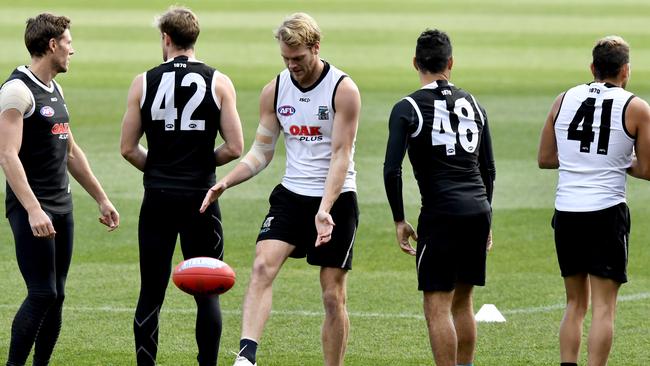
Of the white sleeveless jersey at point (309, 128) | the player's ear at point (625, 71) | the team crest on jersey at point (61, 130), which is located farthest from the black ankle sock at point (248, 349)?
the player's ear at point (625, 71)

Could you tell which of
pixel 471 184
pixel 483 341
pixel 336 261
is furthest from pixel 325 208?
pixel 483 341

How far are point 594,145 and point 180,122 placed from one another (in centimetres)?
247

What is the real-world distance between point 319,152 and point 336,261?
0.66 metres

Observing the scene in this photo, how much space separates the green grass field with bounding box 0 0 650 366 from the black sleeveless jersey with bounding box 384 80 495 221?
1660 millimetres

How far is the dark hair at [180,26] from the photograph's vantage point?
7707 millimetres

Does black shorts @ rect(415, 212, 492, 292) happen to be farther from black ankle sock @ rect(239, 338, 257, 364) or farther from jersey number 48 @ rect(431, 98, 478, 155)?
black ankle sock @ rect(239, 338, 257, 364)

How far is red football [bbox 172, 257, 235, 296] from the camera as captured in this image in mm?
7551

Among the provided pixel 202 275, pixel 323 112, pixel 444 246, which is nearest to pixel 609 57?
Answer: pixel 444 246

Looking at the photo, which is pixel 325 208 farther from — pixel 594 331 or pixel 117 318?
pixel 117 318

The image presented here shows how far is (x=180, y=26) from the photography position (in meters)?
7.74

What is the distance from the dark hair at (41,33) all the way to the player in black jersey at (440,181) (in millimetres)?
2085

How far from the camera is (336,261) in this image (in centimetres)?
776

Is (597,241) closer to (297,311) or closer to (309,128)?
(309,128)

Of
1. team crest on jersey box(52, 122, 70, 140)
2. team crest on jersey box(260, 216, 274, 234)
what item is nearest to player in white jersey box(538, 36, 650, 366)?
team crest on jersey box(260, 216, 274, 234)
